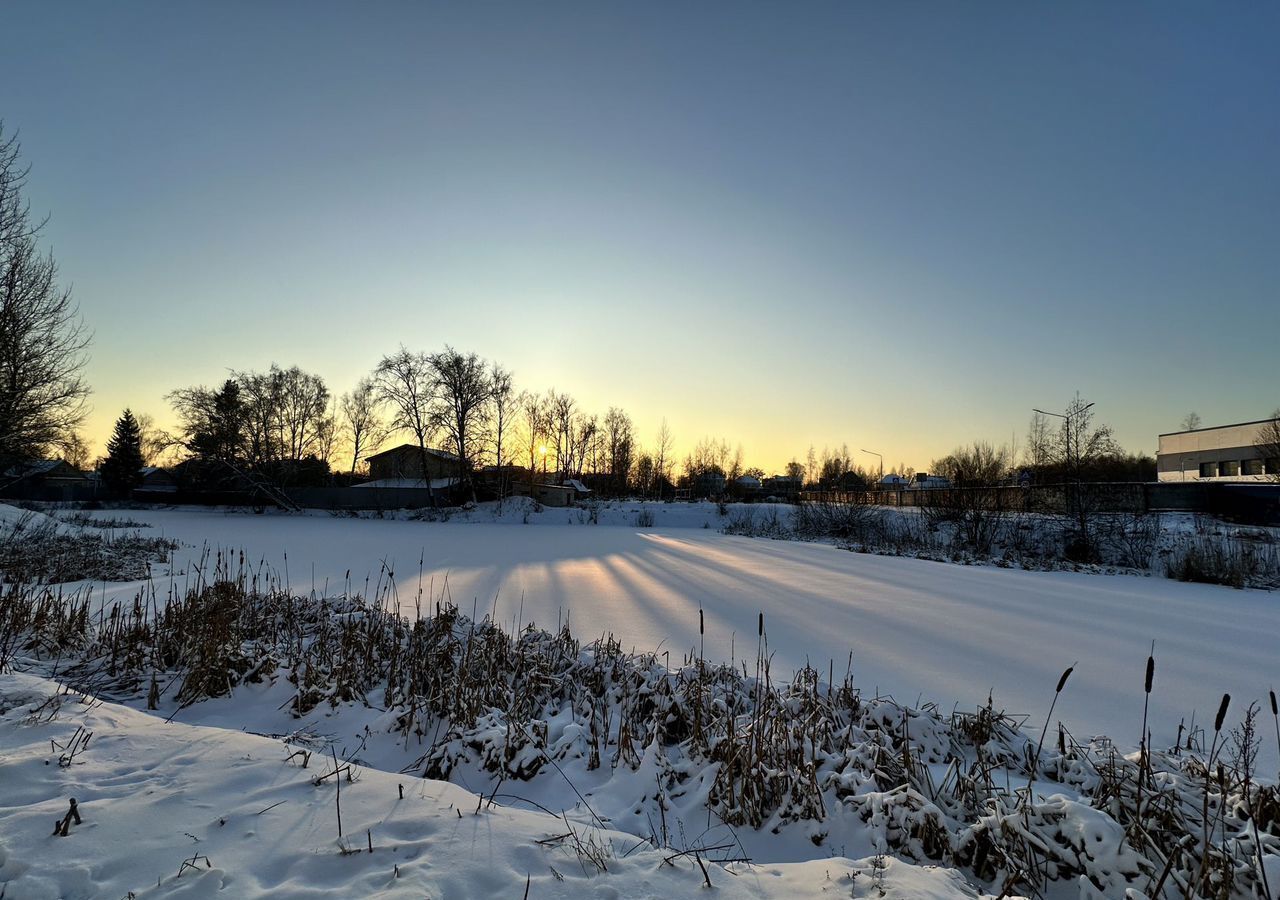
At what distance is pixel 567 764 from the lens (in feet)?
11.9

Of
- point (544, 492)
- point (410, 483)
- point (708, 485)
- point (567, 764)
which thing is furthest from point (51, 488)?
point (567, 764)

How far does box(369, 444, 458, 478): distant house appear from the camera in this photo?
46062mm

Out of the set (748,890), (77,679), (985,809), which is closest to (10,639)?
(77,679)

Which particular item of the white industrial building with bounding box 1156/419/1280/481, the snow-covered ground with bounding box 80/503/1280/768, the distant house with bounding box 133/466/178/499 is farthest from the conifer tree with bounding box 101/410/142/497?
the white industrial building with bounding box 1156/419/1280/481

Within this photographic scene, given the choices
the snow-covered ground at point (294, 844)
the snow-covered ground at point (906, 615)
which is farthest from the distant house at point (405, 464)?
the snow-covered ground at point (294, 844)

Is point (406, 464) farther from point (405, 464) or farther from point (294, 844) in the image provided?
point (294, 844)

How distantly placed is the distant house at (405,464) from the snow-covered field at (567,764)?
36.0m

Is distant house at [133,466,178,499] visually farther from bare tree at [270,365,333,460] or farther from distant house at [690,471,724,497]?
distant house at [690,471,724,497]

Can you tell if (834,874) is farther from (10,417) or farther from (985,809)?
(10,417)

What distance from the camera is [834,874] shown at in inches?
89.8

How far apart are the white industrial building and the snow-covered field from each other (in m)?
46.8

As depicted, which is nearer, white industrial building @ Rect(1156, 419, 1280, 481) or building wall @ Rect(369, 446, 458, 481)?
white industrial building @ Rect(1156, 419, 1280, 481)

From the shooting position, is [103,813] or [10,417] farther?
[10,417]

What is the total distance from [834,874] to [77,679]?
18.5 ft
